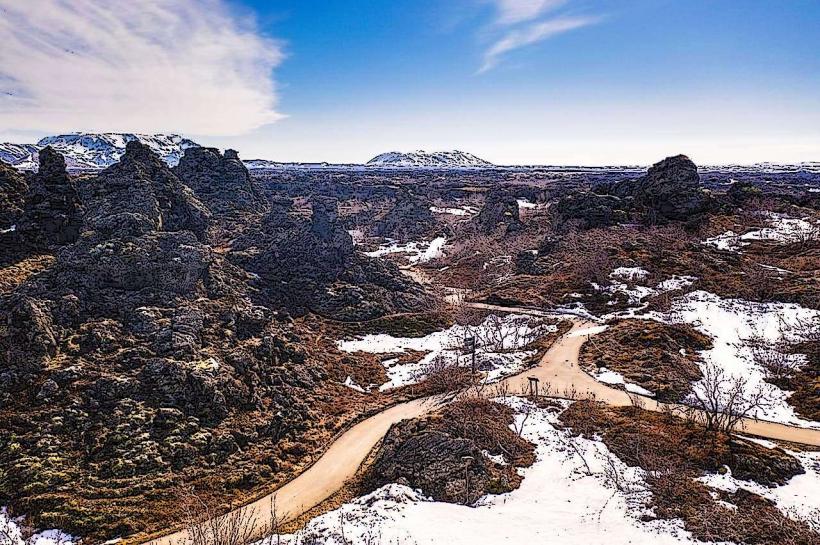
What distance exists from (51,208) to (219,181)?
71623 mm

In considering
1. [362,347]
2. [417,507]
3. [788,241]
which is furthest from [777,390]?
[788,241]

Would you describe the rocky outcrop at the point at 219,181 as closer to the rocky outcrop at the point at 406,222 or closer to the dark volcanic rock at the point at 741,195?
the rocky outcrop at the point at 406,222

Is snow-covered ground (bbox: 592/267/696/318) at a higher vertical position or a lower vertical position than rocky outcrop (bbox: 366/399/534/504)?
higher

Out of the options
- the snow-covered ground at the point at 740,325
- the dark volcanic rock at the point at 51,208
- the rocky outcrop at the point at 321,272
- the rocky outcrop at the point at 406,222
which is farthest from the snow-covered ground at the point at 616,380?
the rocky outcrop at the point at 406,222

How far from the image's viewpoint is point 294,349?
4925cm

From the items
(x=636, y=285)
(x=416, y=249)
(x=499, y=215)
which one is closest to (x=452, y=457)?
(x=636, y=285)

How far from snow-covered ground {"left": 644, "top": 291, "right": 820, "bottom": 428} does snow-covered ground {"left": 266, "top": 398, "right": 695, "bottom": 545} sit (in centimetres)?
1896

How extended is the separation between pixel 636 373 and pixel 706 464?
15.8m

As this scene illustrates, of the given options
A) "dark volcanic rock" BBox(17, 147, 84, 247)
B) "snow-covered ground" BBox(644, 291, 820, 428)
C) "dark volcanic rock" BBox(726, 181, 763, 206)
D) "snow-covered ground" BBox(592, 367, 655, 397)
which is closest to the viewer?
"snow-covered ground" BBox(592, 367, 655, 397)

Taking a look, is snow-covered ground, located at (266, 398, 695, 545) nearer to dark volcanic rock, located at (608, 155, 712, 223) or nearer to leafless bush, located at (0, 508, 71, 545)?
leafless bush, located at (0, 508, 71, 545)

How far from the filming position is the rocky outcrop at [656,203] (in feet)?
346

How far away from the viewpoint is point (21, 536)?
25641 millimetres

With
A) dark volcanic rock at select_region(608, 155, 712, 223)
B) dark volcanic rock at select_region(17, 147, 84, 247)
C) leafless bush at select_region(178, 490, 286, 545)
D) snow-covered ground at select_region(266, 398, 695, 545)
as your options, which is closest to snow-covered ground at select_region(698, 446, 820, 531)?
snow-covered ground at select_region(266, 398, 695, 545)

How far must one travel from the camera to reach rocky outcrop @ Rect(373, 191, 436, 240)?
13407 cm
